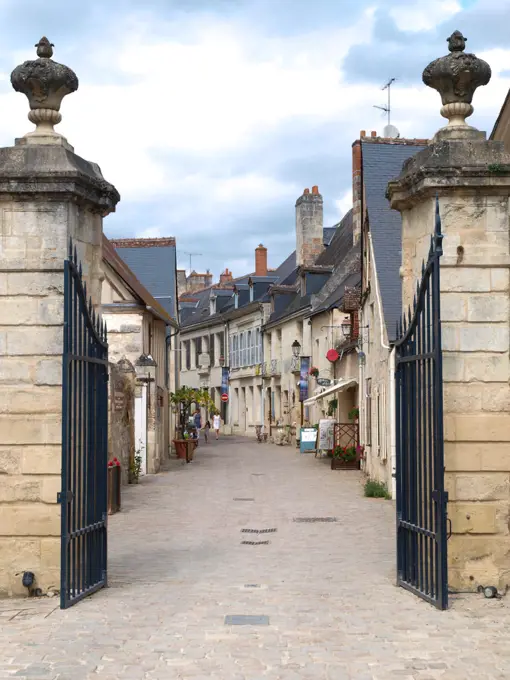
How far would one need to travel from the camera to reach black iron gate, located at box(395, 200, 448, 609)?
6.77m

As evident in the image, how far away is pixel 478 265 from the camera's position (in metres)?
7.43

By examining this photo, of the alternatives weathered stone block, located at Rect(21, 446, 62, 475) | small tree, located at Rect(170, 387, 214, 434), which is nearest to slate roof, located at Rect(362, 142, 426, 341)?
weathered stone block, located at Rect(21, 446, 62, 475)

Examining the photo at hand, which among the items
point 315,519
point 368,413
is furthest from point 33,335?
point 368,413

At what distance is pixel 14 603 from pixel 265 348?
35700 millimetres

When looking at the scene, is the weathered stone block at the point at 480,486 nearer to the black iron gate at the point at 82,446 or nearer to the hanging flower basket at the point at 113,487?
the black iron gate at the point at 82,446

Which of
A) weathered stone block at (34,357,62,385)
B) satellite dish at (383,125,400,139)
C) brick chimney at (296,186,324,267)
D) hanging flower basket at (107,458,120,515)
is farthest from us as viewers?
brick chimney at (296,186,324,267)

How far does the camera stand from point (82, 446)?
734cm

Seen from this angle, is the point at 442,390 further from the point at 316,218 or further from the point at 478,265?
the point at 316,218

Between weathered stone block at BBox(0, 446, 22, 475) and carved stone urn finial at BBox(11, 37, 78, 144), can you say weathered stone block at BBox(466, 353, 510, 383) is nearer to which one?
weathered stone block at BBox(0, 446, 22, 475)

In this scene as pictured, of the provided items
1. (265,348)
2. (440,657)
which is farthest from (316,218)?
(440,657)

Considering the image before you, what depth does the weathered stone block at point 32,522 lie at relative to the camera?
7262mm

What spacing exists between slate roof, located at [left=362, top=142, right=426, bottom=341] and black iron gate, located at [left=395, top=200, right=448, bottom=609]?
8.62m

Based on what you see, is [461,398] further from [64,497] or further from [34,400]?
[34,400]

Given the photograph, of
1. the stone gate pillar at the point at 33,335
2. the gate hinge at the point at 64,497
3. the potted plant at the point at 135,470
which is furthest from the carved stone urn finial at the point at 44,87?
the potted plant at the point at 135,470
